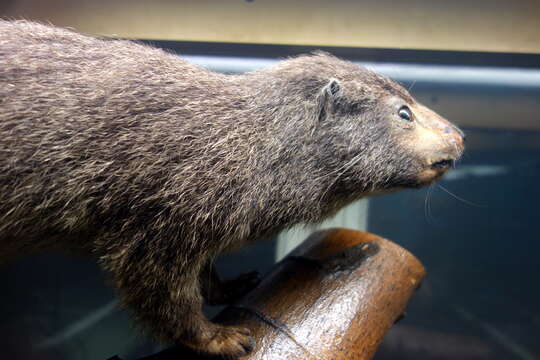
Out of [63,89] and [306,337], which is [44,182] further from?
[306,337]

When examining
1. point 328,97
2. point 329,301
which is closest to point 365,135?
point 328,97

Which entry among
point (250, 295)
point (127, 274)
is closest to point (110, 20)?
point (127, 274)

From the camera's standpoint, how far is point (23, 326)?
1.97 metres

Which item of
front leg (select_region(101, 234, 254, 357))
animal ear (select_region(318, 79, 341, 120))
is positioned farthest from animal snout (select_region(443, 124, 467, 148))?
front leg (select_region(101, 234, 254, 357))

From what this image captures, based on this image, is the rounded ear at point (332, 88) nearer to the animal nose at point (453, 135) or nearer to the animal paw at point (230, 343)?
the animal nose at point (453, 135)

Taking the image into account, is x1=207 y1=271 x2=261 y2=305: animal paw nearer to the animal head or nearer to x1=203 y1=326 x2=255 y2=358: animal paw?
x1=203 y1=326 x2=255 y2=358: animal paw

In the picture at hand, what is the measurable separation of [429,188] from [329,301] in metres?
0.92

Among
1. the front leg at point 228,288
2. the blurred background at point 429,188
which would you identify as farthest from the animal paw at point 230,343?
the blurred background at point 429,188

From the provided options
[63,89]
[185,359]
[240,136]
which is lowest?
[185,359]

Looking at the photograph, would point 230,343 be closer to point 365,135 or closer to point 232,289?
point 232,289

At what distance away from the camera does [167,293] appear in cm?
111

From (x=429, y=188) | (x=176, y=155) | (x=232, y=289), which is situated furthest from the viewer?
(x=429, y=188)

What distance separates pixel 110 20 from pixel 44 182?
1.00m

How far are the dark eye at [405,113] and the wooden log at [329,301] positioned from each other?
47 centimetres
